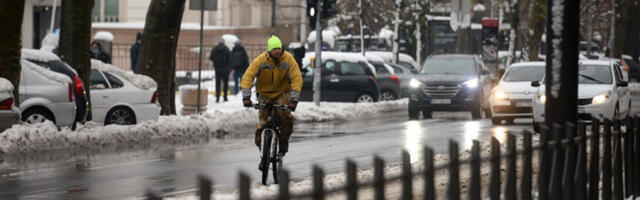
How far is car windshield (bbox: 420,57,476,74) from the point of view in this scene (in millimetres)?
33156


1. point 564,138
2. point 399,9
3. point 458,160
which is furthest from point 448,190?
point 399,9

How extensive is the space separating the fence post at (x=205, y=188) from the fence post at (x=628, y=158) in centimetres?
740

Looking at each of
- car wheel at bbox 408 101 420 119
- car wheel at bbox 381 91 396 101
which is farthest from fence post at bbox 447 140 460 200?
car wheel at bbox 381 91 396 101

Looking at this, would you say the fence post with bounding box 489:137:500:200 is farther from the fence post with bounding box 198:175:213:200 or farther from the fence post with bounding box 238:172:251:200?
the fence post with bounding box 198:175:213:200

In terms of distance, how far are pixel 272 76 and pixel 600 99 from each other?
43.7ft

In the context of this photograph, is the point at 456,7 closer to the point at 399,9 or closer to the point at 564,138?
the point at 399,9

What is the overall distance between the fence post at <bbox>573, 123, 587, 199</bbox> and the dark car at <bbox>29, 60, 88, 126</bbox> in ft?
40.2

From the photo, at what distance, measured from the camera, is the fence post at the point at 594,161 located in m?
10.5

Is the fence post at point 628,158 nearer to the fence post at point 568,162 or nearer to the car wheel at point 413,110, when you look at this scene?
the fence post at point 568,162

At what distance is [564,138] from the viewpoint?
9.45 meters

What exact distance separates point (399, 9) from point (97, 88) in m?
33.2

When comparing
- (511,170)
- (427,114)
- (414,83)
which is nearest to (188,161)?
(511,170)

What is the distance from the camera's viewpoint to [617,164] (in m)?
11.5

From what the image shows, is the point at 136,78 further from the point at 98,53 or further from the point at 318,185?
the point at 318,185
